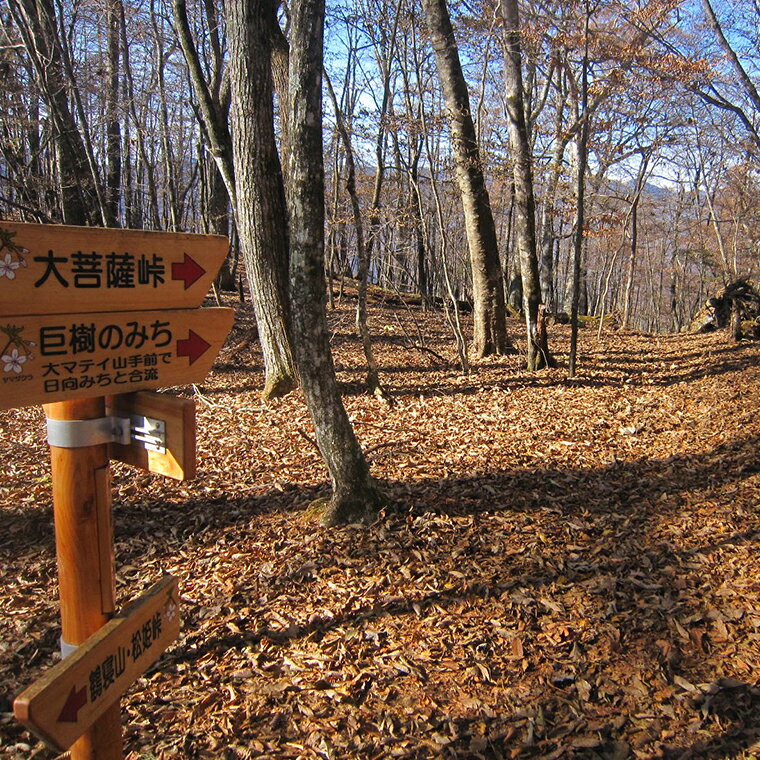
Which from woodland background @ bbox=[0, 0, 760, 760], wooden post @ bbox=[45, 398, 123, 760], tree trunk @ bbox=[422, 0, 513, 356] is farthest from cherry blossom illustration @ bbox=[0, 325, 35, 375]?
tree trunk @ bbox=[422, 0, 513, 356]

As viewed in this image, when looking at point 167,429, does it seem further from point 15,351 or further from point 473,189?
point 473,189

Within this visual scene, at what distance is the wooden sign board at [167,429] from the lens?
183cm

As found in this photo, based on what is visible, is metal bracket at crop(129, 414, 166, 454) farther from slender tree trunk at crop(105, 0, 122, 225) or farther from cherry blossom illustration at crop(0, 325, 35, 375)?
slender tree trunk at crop(105, 0, 122, 225)

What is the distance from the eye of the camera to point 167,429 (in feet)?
6.06

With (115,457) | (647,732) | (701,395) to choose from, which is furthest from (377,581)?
(701,395)

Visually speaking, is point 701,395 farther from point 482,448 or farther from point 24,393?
point 24,393

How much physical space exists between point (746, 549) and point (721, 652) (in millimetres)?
1289

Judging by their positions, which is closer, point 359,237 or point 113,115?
point 359,237

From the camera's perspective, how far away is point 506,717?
2879 mm

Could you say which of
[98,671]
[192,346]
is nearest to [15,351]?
[192,346]

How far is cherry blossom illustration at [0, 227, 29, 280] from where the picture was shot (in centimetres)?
156

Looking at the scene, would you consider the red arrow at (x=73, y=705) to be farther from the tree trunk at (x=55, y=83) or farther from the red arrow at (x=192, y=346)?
the tree trunk at (x=55, y=83)

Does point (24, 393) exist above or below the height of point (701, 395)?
above

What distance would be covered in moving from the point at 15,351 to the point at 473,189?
9.66 m
